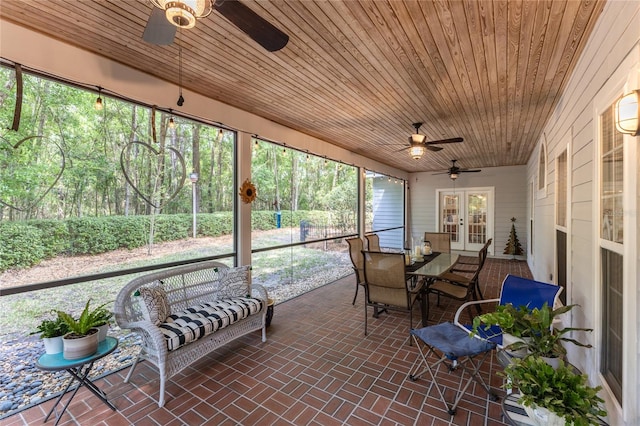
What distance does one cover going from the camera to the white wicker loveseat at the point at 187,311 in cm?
233

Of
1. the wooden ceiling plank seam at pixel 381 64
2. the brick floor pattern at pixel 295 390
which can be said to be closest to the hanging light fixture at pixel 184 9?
the wooden ceiling plank seam at pixel 381 64

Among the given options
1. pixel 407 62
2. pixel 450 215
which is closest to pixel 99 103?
pixel 407 62

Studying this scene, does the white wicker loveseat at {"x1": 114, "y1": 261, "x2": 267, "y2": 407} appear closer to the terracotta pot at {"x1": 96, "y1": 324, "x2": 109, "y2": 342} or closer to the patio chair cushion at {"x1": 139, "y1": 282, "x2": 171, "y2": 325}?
the patio chair cushion at {"x1": 139, "y1": 282, "x2": 171, "y2": 325}

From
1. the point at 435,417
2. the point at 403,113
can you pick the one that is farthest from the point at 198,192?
the point at 435,417

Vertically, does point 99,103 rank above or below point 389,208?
above

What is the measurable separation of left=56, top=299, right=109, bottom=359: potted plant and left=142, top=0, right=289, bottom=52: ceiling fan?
6.66 ft

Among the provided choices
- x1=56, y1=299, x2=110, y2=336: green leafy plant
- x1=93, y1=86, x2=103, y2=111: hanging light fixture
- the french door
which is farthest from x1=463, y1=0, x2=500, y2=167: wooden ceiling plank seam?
the french door

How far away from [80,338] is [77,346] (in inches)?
2.0

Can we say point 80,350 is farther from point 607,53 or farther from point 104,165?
point 607,53

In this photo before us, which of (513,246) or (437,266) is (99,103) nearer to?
(437,266)

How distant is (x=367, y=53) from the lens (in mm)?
2455

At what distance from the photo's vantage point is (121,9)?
193 cm

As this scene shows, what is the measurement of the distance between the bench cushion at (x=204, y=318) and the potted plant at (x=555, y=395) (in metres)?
2.27

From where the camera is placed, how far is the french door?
28.9ft
